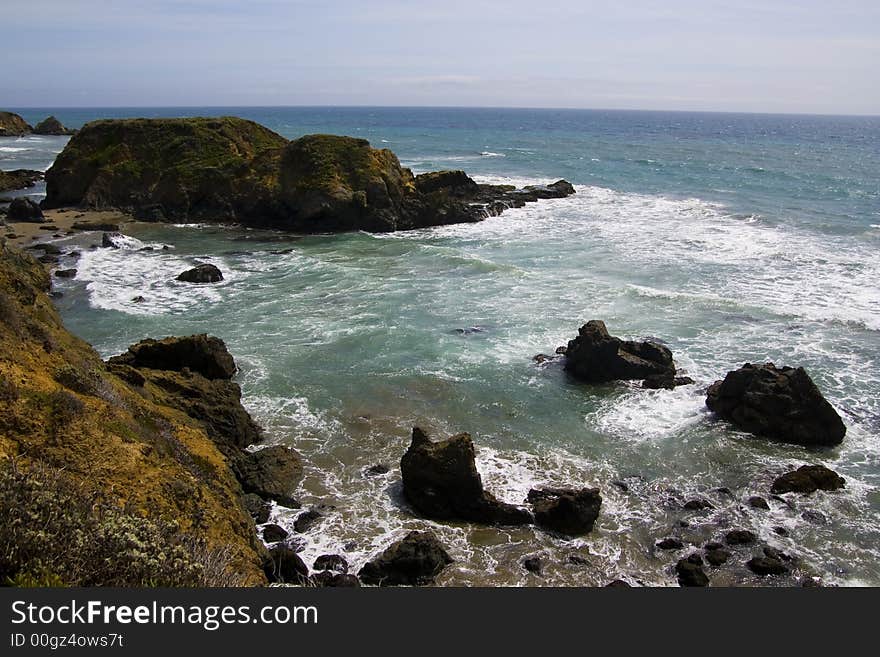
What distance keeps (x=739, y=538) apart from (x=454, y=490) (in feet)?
24.3

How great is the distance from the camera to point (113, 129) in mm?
63094

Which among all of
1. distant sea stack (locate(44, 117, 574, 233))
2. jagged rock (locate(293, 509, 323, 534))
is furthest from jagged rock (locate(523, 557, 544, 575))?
distant sea stack (locate(44, 117, 574, 233))

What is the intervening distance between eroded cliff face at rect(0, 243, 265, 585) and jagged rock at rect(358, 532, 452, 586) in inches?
113

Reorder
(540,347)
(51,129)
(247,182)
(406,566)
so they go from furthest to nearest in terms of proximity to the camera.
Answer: (51,129) < (247,182) < (540,347) < (406,566)

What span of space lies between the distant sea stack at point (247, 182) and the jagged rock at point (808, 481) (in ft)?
130

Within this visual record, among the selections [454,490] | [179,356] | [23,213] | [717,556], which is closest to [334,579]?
[454,490]

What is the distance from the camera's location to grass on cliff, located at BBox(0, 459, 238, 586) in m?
7.99

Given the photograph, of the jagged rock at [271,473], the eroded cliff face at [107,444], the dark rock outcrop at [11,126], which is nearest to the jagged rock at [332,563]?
the eroded cliff face at [107,444]

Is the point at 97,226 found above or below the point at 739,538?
above

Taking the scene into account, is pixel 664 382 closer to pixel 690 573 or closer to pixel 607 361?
pixel 607 361

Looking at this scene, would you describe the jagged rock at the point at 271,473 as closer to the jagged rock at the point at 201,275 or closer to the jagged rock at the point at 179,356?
the jagged rock at the point at 179,356

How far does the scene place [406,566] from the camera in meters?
15.1

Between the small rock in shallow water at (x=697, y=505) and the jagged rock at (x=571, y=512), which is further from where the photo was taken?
the small rock in shallow water at (x=697, y=505)

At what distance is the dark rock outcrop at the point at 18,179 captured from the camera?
68669 mm
